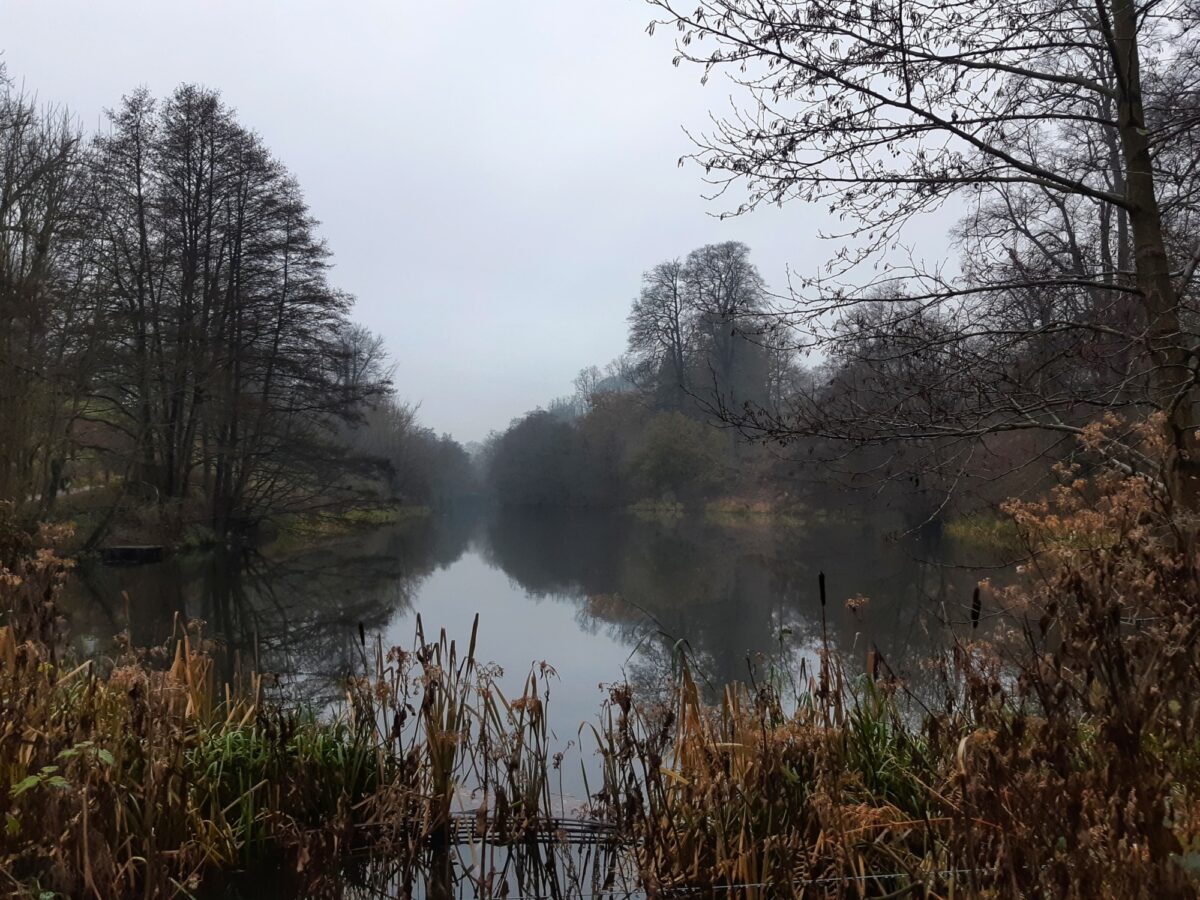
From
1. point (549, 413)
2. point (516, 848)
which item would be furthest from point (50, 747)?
point (549, 413)

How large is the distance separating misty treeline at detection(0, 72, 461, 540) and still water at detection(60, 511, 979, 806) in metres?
1.98

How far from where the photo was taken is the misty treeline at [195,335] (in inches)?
595

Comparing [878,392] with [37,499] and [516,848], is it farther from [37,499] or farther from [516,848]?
[37,499]

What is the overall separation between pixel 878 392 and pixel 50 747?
338 centimetres

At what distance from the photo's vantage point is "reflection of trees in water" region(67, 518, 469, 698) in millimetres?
8750

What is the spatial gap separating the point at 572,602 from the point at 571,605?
1.13ft

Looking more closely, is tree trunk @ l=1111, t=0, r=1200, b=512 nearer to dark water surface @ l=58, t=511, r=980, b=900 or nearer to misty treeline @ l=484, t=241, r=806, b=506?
dark water surface @ l=58, t=511, r=980, b=900

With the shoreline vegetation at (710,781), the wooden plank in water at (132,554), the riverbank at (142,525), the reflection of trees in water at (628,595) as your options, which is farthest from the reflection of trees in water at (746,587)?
the wooden plank in water at (132,554)

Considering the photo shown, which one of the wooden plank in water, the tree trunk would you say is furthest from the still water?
the tree trunk

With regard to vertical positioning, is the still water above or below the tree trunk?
below

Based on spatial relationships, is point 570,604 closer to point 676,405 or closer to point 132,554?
point 132,554

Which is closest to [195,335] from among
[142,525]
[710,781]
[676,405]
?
[142,525]

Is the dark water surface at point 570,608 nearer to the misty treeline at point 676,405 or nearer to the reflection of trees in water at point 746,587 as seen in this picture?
the reflection of trees in water at point 746,587

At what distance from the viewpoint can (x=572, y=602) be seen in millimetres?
12789
